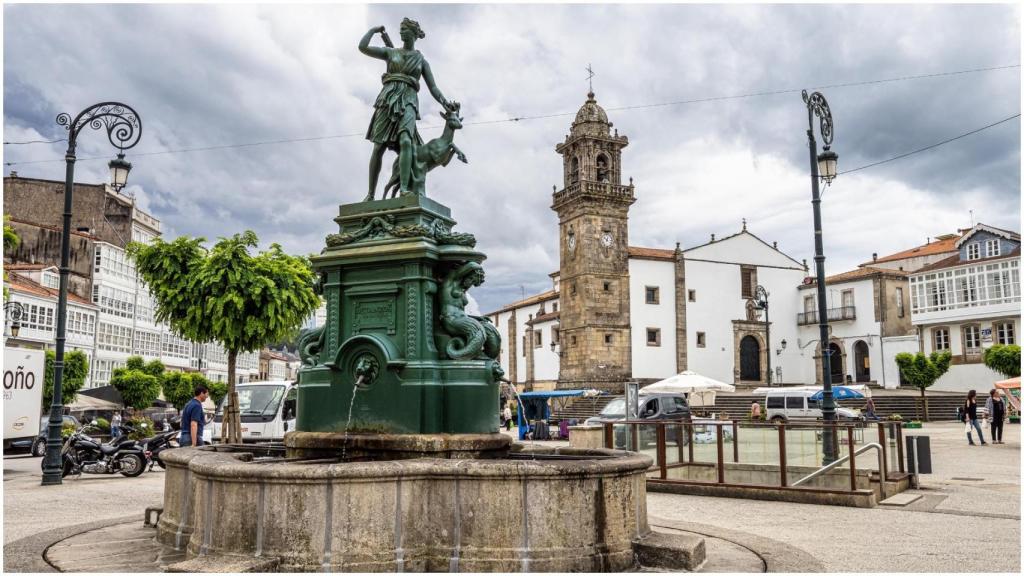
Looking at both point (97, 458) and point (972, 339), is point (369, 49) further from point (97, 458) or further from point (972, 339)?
point (972, 339)

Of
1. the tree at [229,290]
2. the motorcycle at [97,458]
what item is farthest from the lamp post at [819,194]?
the motorcycle at [97,458]

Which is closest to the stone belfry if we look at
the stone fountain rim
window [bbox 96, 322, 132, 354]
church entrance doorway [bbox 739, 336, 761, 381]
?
church entrance doorway [bbox 739, 336, 761, 381]

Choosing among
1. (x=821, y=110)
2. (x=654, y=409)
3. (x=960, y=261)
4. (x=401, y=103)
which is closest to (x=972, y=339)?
(x=960, y=261)

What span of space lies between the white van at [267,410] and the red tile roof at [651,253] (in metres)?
34.9

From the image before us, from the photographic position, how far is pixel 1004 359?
38438 mm

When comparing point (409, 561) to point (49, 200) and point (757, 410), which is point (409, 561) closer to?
point (757, 410)

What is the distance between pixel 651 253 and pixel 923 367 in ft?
60.6

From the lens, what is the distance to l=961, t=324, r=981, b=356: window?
44.9m

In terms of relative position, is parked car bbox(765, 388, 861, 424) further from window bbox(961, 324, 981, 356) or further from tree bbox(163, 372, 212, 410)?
tree bbox(163, 372, 212, 410)

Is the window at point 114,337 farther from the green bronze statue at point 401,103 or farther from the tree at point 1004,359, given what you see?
the tree at point 1004,359

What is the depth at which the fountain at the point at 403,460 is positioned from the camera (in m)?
5.39

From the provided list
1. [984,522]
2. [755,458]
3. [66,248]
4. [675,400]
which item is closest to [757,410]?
[675,400]

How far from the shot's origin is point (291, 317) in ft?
62.0

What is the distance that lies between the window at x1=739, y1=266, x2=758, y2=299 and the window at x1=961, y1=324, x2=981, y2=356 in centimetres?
1410
